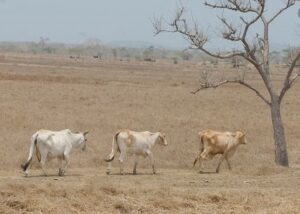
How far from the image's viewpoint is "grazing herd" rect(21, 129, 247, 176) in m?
19.9

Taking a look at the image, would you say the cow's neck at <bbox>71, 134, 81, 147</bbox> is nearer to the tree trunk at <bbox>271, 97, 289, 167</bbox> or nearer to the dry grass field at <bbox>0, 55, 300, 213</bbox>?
the dry grass field at <bbox>0, 55, 300, 213</bbox>

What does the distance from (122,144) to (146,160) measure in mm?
2723

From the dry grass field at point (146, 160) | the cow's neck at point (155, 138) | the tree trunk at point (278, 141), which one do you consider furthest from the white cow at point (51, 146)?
the tree trunk at point (278, 141)

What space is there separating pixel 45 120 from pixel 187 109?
34.9ft

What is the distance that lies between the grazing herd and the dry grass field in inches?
20.4

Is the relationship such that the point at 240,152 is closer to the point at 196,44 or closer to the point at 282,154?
the point at 282,154

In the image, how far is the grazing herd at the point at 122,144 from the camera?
19906mm

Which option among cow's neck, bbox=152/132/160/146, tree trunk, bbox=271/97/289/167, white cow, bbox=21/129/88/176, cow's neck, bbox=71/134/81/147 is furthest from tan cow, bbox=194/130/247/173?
white cow, bbox=21/129/88/176

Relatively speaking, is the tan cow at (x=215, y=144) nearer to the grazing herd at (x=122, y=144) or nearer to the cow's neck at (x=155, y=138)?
the grazing herd at (x=122, y=144)

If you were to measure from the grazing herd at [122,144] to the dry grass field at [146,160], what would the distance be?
52 centimetres

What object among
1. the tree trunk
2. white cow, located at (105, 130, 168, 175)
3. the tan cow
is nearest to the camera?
white cow, located at (105, 130, 168, 175)

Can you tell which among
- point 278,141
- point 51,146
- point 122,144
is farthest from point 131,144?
point 278,141

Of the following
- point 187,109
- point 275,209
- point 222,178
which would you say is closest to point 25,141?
point 222,178

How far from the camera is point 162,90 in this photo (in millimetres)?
50969
